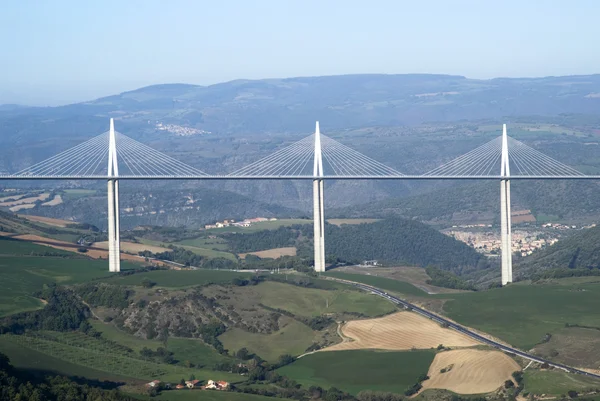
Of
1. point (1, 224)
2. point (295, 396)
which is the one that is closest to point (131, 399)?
point (295, 396)

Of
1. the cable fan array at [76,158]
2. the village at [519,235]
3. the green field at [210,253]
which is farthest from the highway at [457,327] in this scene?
the village at [519,235]

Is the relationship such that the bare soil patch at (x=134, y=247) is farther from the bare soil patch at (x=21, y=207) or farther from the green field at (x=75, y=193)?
the green field at (x=75, y=193)

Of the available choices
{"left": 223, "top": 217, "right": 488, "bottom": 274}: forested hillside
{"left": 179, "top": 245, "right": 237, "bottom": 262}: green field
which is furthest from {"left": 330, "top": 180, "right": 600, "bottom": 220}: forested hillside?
{"left": 179, "top": 245, "right": 237, "bottom": 262}: green field

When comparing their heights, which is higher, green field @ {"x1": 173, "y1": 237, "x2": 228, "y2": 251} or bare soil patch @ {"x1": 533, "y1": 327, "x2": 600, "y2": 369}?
bare soil patch @ {"x1": 533, "y1": 327, "x2": 600, "y2": 369}

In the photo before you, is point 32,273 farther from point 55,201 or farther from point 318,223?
point 55,201

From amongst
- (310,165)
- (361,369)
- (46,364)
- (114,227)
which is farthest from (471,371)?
(310,165)

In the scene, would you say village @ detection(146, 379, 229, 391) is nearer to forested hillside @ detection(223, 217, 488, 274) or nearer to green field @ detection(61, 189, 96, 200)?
forested hillside @ detection(223, 217, 488, 274)
